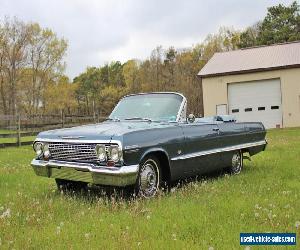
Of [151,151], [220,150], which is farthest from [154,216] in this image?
[220,150]

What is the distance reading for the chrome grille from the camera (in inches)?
245

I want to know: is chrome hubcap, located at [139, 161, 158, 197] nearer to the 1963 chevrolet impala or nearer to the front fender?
the 1963 chevrolet impala

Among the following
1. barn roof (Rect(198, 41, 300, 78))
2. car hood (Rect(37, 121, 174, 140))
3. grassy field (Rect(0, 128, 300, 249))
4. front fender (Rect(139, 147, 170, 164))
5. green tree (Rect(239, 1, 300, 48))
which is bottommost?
grassy field (Rect(0, 128, 300, 249))

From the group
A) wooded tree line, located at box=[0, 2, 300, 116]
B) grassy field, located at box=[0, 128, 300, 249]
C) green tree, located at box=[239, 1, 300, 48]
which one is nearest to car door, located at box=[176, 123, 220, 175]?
grassy field, located at box=[0, 128, 300, 249]

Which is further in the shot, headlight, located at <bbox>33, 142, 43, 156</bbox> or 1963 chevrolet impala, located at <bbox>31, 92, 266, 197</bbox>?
headlight, located at <bbox>33, 142, 43, 156</bbox>

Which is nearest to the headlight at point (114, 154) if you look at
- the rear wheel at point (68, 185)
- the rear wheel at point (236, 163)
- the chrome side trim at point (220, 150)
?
the chrome side trim at point (220, 150)

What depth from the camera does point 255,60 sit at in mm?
34219

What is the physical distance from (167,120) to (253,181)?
72.3 inches

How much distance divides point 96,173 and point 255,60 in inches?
1179

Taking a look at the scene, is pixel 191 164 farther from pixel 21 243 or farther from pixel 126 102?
pixel 21 243

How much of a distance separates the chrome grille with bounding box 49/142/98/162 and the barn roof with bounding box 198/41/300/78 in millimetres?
27321

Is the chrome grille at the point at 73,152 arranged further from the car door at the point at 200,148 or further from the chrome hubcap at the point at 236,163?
the chrome hubcap at the point at 236,163

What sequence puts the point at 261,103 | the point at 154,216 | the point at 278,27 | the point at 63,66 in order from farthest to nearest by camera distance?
1. the point at 63,66
2. the point at 278,27
3. the point at 261,103
4. the point at 154,216

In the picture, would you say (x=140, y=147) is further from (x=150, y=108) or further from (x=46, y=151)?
(x=150, y=108)
